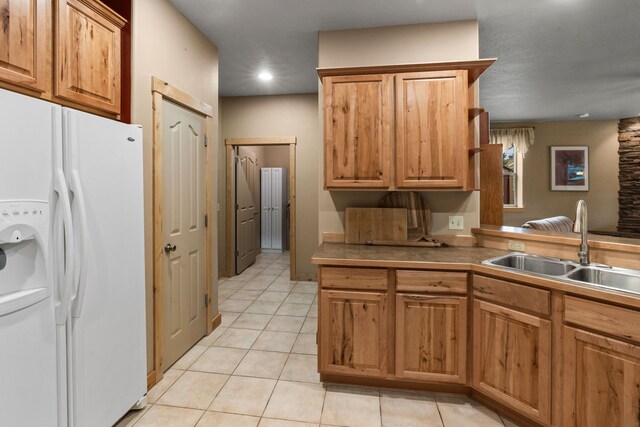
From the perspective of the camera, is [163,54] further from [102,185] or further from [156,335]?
[156,335]

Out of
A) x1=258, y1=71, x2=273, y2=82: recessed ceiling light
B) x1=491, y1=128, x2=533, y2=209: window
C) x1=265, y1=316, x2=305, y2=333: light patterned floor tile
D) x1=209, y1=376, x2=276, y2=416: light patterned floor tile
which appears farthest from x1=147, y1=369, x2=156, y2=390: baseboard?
x1=491, y1=128, x2=533, y2=209: window

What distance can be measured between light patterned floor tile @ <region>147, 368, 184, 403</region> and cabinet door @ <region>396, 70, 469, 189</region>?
2143 mm

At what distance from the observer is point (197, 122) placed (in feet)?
9.30

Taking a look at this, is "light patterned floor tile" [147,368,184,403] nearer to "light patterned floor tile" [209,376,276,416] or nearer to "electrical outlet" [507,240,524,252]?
"light patterned floor tile" [209,376,276,416]

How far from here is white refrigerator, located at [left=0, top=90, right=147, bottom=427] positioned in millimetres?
1230

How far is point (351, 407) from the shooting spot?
2025 mm

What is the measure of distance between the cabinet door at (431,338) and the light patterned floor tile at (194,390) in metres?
1.22

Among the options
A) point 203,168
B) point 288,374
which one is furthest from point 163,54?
point 288,374

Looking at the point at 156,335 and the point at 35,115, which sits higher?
the point at 35,115

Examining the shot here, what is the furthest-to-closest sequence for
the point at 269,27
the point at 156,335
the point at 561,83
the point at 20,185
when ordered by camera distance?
1. the point at 561,83
2. the point at 269,27
3. the point at 156,335
4. the point at 20,185

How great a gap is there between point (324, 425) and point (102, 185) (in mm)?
1753

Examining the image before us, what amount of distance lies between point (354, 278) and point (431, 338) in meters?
0.61

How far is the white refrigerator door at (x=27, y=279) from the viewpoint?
1200mm

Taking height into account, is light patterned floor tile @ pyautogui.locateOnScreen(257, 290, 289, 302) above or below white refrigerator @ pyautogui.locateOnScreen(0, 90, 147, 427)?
below
